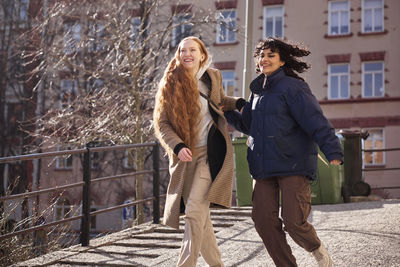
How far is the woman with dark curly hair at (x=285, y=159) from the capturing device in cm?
434

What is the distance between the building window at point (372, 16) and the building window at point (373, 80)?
1.55 metres

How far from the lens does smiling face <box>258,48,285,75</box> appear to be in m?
4.70

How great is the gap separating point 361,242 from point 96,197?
79.2 feet

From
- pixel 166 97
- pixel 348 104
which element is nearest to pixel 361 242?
pixel 166 97

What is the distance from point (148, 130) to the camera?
1511 cm

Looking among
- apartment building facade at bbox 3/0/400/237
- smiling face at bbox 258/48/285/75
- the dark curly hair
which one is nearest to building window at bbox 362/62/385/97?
apartment building facade at bbox 3/0/400/237

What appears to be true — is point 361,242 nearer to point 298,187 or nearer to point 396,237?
point 396,237

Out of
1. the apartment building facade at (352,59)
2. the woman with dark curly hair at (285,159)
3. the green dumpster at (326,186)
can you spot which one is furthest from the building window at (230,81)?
the woman with dark curly hair at (285,159)

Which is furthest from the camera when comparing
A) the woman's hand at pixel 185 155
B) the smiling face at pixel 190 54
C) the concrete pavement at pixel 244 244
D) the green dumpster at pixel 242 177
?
the green dumpster at pixel 242 177

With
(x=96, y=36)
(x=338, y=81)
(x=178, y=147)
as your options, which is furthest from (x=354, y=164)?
(x=338, y=81)

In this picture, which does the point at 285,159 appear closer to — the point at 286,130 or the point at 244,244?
the point at 286,130

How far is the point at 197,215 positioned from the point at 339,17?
23.8 meters

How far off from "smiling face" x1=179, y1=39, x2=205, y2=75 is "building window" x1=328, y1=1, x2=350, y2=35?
23107mm

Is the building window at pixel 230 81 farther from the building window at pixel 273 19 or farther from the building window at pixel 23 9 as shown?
the building window at pixel 23 9
